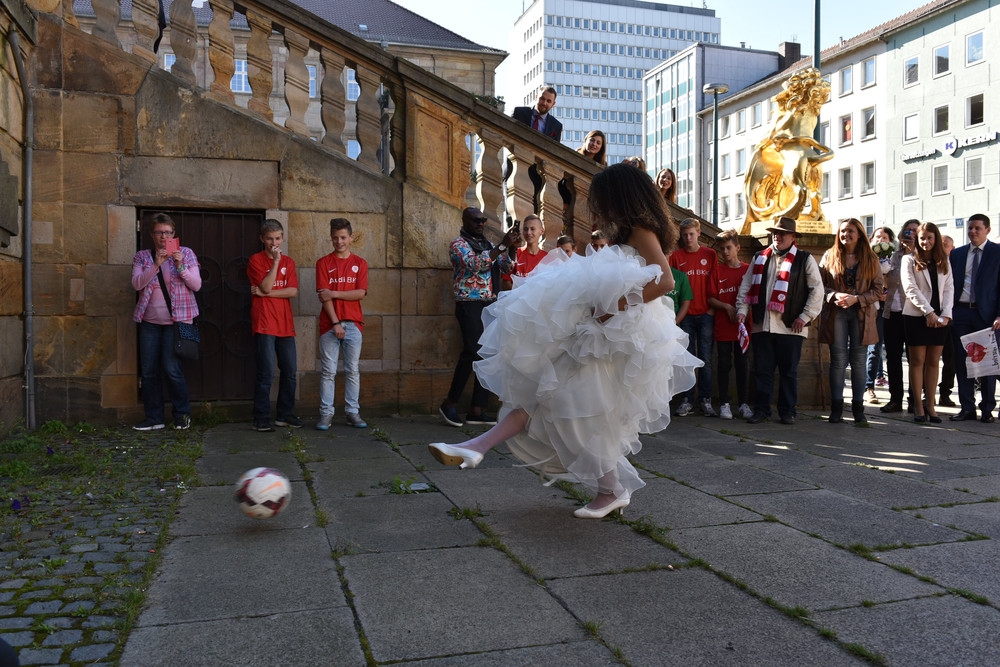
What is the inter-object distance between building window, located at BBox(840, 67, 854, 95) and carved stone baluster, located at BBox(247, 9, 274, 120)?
5428 centimetres

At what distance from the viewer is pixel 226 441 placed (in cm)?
750

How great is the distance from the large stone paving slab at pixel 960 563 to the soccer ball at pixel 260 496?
2.96 meters

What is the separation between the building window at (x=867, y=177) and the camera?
53375 millimetres

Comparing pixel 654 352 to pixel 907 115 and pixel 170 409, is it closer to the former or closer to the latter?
pixel 170 409

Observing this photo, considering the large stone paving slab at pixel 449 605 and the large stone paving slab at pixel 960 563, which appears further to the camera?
the large stone paving slab at pixel 960 563

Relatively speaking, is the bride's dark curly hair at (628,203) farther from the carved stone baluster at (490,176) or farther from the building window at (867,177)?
the building window at (867,177)

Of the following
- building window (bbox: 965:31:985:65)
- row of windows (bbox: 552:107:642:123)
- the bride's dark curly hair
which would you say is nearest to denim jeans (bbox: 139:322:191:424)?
the bride's dark curly hair

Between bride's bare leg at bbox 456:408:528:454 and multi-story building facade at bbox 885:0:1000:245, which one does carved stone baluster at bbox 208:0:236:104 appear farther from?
multi-story building facade at bbox 885:0:1000:245

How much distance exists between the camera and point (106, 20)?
8.40m

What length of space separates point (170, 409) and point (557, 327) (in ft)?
18.3

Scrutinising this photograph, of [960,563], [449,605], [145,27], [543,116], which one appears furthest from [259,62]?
[960,563]

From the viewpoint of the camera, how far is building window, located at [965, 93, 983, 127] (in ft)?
148

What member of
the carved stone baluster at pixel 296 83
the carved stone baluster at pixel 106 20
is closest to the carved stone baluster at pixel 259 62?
the carved stone baluster at pixel 296 83

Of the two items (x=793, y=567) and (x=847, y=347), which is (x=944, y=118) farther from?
(x=793, y=567)
